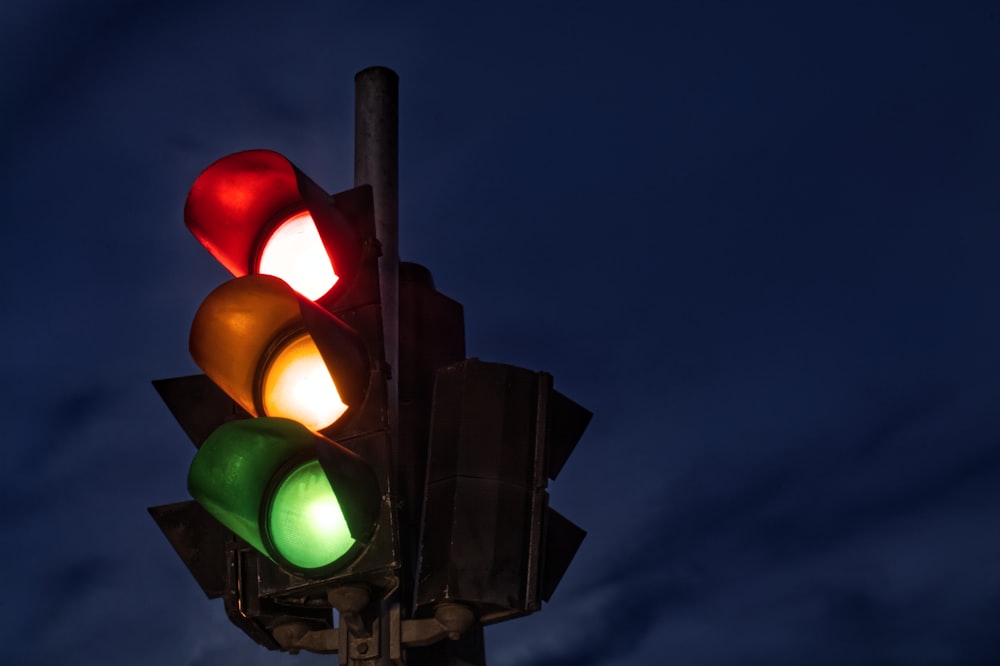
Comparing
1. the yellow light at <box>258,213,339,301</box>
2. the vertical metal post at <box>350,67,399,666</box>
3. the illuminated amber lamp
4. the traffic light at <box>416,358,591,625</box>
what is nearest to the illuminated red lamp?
the yellow light at <box>258,213,339,301</box>

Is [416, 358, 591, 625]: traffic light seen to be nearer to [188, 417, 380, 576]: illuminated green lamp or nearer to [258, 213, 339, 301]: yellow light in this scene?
[188, 417, 380, 576]: illuminated green lamp

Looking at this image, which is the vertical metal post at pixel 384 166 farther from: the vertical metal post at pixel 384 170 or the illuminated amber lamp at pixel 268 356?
the illuminated amber lamp at pixel 268 356

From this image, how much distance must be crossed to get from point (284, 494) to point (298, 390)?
1.00 ft

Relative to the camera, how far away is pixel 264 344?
2904mm

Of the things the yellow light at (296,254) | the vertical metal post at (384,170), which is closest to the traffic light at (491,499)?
the vertical metal post at (384,170)

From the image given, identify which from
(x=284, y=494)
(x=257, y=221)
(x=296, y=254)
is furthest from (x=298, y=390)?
(x=257, y=221)

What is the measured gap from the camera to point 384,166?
337cm

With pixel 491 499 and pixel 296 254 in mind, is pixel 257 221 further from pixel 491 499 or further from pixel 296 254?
pixel 491 499

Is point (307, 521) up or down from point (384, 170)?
down

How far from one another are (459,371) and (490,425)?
21cm

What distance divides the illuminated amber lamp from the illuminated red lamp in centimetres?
29

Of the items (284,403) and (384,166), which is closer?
(284,403)

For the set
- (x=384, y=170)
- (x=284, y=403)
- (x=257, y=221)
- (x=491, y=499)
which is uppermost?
(x=384, y=170)

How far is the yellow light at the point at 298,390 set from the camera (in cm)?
290
